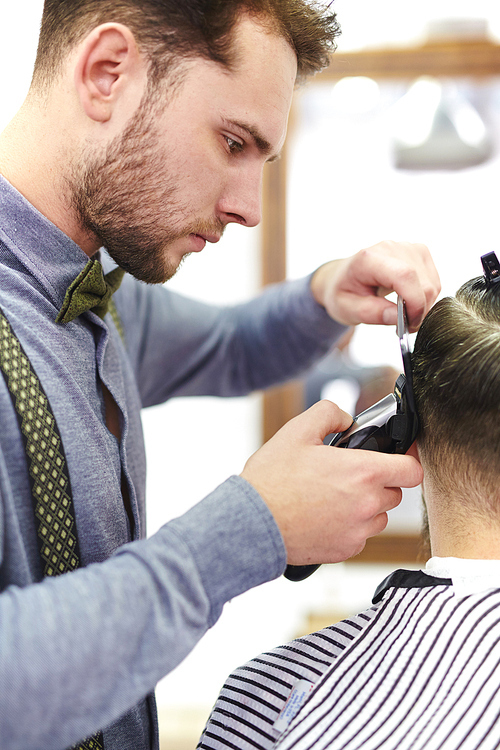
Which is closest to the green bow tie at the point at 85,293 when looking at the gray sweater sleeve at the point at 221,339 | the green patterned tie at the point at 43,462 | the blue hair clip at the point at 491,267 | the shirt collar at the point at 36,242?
the shirt collar at the point at 36,242

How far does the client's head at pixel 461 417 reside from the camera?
2.70 feet

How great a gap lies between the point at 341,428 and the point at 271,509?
7.8 inches

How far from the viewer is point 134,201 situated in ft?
3.29

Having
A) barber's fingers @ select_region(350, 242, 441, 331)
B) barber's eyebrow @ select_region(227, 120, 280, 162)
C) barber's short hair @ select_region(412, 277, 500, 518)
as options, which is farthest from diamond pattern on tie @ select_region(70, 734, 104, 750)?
barber's eyebrow @ select_region(227, 120, 280, 162)

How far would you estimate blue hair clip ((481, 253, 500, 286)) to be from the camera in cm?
90

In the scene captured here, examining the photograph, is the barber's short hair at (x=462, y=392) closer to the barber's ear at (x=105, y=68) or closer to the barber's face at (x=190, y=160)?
the barber's face at (x=190, y=160)

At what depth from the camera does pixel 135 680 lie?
654 mm

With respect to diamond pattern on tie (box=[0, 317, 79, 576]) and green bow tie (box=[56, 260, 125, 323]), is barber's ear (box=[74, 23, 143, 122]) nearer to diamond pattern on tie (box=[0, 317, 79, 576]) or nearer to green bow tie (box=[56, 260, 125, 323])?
green bow tie (box=[56, 260, 125, 323])

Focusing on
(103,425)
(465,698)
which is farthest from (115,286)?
(465,698)

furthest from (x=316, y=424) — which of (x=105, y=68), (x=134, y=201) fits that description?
(x=105, y=68)

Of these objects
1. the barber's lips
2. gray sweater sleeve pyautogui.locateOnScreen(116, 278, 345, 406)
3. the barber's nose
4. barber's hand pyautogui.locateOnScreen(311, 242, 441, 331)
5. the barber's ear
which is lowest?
gray sweater sleeve pyautogui.locateOnScreen(116, 278, 345, 406)

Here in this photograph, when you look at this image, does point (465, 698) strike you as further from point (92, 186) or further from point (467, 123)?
point (467, 123)

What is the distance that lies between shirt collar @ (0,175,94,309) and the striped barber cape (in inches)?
26.6

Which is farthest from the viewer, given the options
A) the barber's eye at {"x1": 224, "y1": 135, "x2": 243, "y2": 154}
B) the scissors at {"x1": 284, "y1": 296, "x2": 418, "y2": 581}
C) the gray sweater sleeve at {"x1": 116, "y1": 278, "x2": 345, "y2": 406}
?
the gray sweater sleeve at {"x1": 116, "y1": 278, "x2": 345, "y2": 406}
